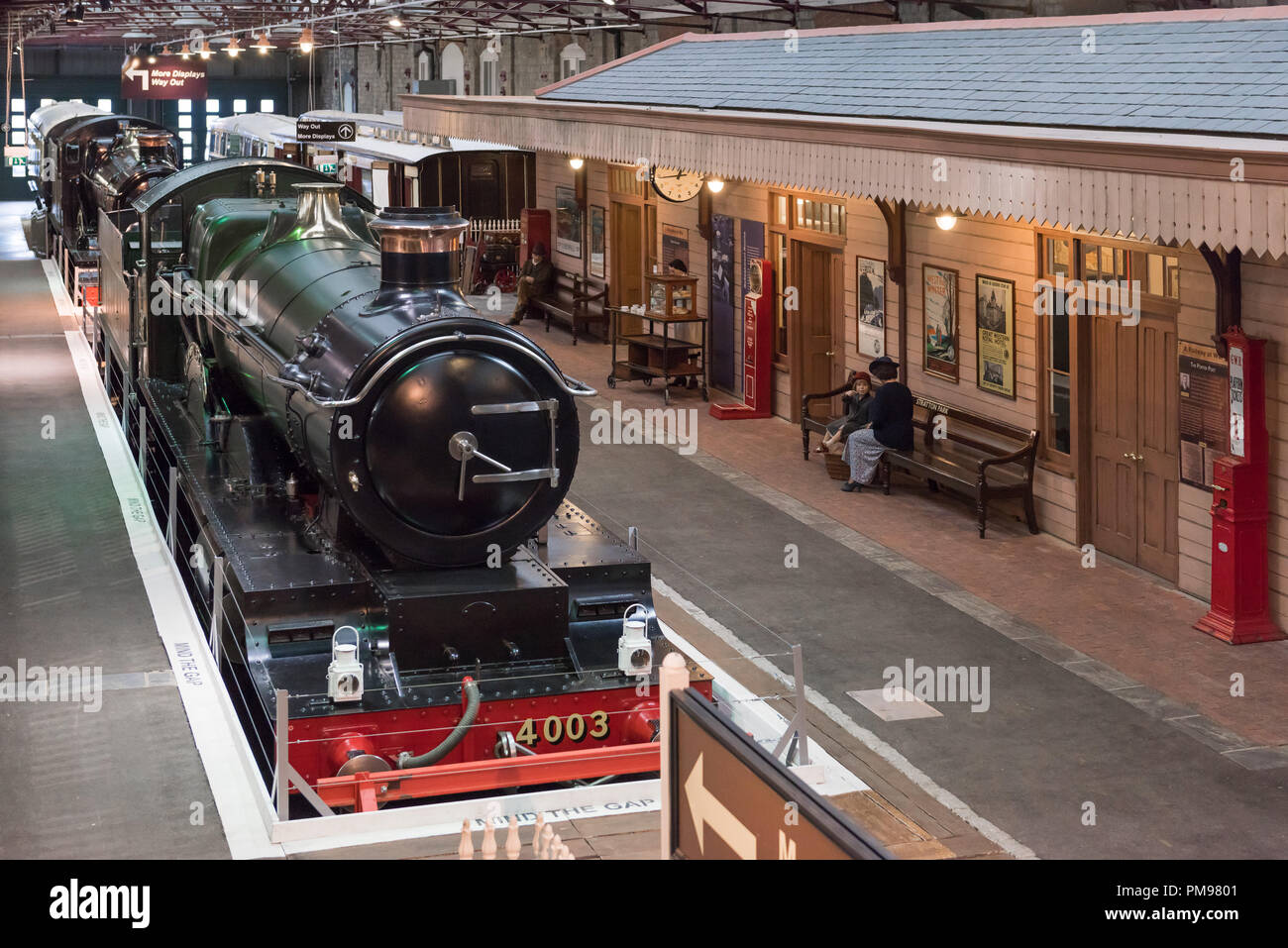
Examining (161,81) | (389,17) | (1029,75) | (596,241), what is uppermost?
(389,17)

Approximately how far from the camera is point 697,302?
1903 cm

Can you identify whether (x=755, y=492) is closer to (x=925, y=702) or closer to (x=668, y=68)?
(x=925, y=702)

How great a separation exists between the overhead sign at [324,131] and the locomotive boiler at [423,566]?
1463cm

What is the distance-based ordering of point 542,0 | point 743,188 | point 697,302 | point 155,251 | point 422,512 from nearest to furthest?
point 422,512, point 155,251, point 743,188, point 697,302, point 542,0

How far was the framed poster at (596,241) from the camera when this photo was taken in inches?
899

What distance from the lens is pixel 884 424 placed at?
45.0ft

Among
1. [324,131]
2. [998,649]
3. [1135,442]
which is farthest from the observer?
[324,131]

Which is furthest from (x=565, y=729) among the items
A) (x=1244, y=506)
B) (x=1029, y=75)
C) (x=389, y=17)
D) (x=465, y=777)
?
(x=389, y=17)

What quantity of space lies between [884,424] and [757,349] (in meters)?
3.70

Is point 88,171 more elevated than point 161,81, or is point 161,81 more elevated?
point 161,81

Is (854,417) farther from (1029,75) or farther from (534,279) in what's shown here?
(534,279)

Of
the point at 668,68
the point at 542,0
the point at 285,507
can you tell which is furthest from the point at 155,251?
the point at 542,0

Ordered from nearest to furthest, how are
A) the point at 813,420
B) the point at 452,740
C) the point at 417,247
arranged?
1. the point at 452,740
2. the point at 417,247
3. the point at 813,420

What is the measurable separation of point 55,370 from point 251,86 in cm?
3807
